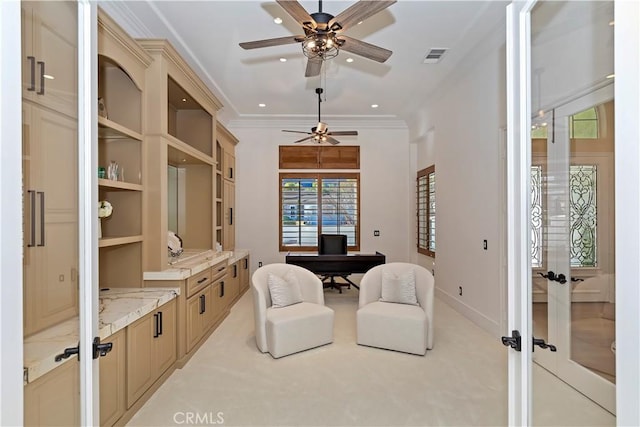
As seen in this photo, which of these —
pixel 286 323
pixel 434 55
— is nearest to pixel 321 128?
pixel 434 55

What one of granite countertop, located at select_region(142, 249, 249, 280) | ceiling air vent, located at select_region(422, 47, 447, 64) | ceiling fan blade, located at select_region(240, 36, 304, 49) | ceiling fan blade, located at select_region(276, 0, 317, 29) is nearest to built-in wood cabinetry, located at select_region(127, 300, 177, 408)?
granite countertop, located at select_region(142, 249, 249, 280)

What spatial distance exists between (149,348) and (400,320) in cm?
230

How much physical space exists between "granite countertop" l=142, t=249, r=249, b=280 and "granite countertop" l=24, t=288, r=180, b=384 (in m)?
0.13

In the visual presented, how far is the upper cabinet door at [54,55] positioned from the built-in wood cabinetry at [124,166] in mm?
1765

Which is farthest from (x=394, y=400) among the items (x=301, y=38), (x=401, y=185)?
(x=401, y=185)

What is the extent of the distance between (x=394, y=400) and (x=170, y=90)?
12.9ft

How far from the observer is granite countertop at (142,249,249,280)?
124 inches

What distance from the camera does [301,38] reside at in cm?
269

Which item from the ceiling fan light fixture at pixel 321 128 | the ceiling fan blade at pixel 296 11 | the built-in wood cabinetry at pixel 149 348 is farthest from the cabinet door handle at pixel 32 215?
the ceiling fan light fixture at pixel 321 128

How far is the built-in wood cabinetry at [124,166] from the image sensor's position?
3.12 meters

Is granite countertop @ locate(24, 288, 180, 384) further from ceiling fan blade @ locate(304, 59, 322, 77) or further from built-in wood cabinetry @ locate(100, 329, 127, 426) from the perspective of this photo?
ceiling fan blade @ locate(304, 59, 322, 77)

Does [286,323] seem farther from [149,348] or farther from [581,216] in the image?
[581,216]
